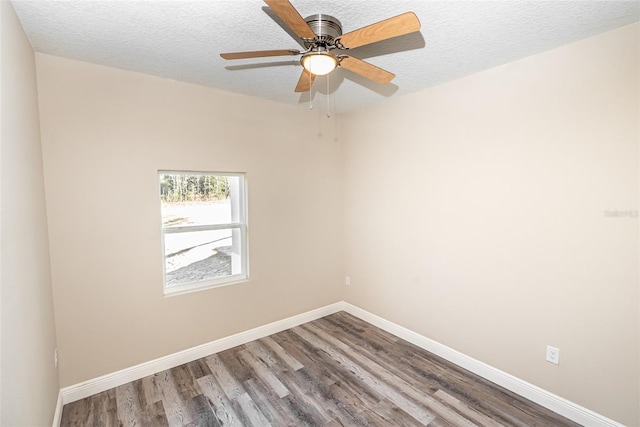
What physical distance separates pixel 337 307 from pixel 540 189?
2658 millimetres

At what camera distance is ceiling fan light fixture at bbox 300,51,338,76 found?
5.23 feet

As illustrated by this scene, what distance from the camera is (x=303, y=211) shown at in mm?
3602

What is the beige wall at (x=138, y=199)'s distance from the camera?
7.47 feet

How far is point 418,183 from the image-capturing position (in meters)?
3.06

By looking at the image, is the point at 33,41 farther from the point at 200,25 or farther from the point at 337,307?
the point at 337,307

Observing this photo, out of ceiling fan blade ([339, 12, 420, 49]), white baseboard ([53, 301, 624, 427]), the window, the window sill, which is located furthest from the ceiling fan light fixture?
white baseboard ([53, 301, 624, 427])

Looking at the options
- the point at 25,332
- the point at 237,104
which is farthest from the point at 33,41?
the point at 25,332

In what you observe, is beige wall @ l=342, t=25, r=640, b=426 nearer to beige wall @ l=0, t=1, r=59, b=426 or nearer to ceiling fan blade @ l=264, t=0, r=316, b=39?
ceiling fan blade @ l=264, t=0, r=316, b=39

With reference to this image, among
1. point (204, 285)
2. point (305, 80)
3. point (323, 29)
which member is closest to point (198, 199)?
point (204, 285)

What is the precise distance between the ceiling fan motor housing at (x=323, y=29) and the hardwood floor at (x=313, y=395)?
2412 mm

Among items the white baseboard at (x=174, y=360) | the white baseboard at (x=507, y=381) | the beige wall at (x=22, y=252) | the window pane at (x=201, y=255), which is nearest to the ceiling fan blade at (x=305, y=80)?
the beige wall at (x=22, y=252)

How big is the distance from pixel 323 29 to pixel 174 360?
9.59 ft

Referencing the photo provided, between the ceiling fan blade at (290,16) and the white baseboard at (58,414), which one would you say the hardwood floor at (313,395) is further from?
the ceiling fan blade at (290,16)

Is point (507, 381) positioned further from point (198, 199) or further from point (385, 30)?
point (198, 199)
